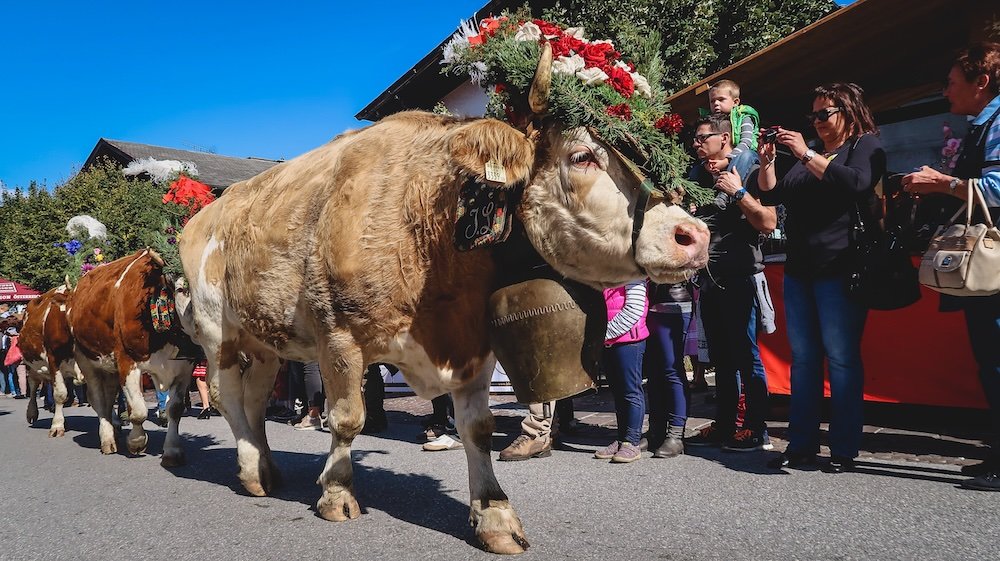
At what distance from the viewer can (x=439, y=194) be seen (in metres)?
3.17

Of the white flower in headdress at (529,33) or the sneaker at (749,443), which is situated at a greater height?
the white flower in headdress at (529,33)

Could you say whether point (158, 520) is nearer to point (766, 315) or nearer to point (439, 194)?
point (439, 194)

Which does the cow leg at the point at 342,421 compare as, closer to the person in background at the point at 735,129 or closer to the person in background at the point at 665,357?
the person in background at the point at 665,357

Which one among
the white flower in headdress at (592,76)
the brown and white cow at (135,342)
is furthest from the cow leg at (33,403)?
the white flower in headdress at (592,76)

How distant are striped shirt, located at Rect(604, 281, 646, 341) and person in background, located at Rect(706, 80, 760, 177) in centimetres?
106

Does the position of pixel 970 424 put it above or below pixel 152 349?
below

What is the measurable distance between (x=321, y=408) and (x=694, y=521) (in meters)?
5.43

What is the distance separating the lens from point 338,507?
355 cm

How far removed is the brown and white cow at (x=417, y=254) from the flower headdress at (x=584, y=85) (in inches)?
4.3

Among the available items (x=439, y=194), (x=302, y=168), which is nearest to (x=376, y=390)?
(x=302, y=168)

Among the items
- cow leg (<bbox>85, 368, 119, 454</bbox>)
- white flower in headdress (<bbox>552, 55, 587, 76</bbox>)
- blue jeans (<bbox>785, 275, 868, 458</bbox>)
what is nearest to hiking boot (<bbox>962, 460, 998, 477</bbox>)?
blue jeans (<bbox>785, 275, 868, 458</bbox>)

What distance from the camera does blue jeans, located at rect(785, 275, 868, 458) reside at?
4.05 metres

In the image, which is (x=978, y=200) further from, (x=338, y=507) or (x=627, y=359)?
(x=338, y=507)

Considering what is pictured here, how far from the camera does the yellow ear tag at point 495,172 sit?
110 inches
